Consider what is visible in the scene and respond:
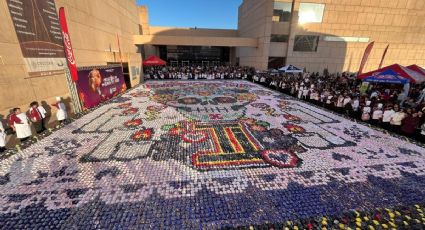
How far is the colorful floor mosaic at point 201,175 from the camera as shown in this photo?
3.63m

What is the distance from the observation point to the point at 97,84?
36.8ft

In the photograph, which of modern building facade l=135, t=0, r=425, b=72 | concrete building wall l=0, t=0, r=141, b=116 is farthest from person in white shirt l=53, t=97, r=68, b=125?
modern building facade l=135, t=0, r=425, b=72

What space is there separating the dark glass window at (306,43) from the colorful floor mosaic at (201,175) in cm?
→ 2187

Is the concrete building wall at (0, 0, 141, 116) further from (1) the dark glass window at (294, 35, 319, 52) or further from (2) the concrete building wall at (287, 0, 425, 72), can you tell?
(2) the concrete building wall at (287, 0, 425, 72)

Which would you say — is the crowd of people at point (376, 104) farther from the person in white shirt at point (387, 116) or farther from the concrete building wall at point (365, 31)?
the concrete building wall at point (365, 31)

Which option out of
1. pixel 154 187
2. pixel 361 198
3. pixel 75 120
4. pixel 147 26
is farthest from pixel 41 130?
pixel 147 26

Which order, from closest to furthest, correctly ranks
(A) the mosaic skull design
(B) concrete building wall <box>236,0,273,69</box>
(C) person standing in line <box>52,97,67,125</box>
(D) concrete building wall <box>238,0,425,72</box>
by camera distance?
(C) person standing in line <box>52,97,67,125</box> < (A) the mosaic skull design < (B) concrete building wall <box>236,0,273,69</box> < (D) concrete building wall <box>238,0,425,72</box>

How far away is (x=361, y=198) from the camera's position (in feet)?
13.3

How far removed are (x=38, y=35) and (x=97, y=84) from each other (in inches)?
135

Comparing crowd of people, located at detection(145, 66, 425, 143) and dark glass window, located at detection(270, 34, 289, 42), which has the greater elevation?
dark glass window, located at detection(270, 34, 289, 42)

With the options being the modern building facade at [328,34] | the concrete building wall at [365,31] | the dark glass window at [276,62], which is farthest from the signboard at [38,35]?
the concrete building wall at [365,31]

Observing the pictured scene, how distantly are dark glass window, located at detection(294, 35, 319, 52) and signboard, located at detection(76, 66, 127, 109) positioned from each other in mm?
23845

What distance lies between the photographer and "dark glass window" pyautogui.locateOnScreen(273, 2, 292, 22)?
24839 mm

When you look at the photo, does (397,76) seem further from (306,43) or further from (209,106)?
(306,43)
